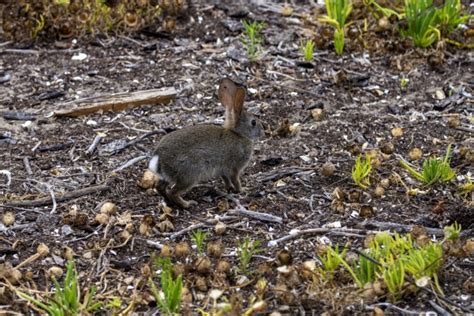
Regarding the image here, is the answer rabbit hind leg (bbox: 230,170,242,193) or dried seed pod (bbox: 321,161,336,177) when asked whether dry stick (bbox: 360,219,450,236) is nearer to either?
dried seed pod (bbox: 321,161,336,177)

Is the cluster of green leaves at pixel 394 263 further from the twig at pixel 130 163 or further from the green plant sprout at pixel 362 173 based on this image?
the twig at pixel 130 163

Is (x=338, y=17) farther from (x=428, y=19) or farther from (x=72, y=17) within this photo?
(x=72, y=17)

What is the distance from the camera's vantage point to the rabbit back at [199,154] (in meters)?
6.42

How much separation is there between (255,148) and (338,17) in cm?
219

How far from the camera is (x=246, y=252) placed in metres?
5.54

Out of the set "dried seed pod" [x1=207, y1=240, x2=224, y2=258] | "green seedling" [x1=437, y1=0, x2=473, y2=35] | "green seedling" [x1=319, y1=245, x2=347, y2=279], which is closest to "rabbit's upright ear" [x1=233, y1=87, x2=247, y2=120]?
"dried seed pod" [x1=207, y1=240, x2=224, y2=258]

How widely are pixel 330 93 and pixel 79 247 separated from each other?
3249 millimetres

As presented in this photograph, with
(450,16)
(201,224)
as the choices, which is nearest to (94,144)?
(201,224)

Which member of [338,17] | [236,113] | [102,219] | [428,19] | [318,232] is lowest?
[102,219]

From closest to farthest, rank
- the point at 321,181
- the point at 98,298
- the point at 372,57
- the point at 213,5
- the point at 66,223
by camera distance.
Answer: the point at 98,298 < the point at 66,223 < the point at 321,181 < the point at 372,57 < the point at 213,5

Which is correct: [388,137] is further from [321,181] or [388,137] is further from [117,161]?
[117,161]

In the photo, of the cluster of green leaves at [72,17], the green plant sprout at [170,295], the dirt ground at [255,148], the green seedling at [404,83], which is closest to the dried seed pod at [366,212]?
the dirt ground at [255,148]

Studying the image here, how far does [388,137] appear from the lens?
7566mm

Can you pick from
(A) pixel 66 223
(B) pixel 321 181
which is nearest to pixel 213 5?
(B) pixel 321 181
